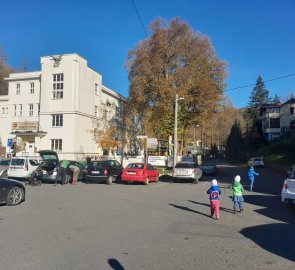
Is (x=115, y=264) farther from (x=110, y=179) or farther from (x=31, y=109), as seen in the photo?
(x=31, y=109)

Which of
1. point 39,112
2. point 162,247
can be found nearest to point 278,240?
point 162,247

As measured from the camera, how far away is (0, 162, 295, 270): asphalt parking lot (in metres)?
6.58

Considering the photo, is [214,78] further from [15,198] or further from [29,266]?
[29,266]

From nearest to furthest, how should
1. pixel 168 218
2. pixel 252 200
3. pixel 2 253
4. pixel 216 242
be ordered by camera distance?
pixel 2 253 → pixel 216 242 → pixel 168 218 → pixel 252 200

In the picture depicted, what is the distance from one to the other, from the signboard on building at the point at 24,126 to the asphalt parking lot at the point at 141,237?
3449 centimetres

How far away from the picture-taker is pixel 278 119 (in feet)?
275

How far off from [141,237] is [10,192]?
6.43 meters

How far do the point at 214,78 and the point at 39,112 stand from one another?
823 inches

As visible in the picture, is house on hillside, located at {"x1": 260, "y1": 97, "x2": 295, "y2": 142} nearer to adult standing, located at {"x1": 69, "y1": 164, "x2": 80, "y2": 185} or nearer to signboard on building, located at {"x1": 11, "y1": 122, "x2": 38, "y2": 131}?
signboard on building, located at {"x1": 11, "y1": 122, "x2": 38, "y2": 131}

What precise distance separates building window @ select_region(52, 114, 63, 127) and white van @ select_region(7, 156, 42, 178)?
70.0 ft

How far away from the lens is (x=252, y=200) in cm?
1675

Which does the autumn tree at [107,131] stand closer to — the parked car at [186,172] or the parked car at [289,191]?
the parked car at [186,172]

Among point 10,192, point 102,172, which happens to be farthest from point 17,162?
point 10,192

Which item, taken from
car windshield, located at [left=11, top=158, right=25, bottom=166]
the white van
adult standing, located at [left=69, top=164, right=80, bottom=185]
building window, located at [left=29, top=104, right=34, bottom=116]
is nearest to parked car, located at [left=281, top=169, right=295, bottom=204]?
Answer: adult standing, located at [left=69, top=164, right=80, bottom=185]
